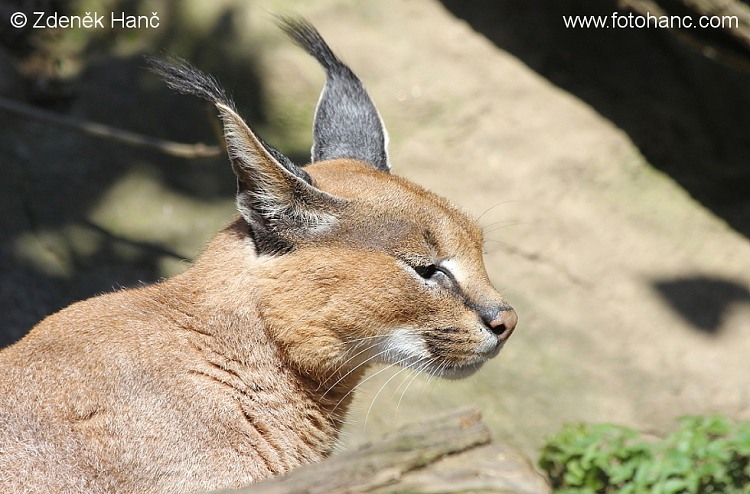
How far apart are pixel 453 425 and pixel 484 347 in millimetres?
548

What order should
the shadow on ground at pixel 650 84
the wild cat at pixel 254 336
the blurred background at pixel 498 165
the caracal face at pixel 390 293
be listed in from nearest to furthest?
the wild cat at pixel 254 336, the caracal face at pixel 390 293, the blurred background at pixel 498 165, the shadow on ground at pixel 650 84

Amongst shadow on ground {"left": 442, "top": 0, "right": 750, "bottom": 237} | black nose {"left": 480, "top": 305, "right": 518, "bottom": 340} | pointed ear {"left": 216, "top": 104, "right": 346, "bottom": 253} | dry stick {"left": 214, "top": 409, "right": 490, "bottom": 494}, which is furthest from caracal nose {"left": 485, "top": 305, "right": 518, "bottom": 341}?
shadow on ground {"left": 442, "top": 0, "right": 750, "bottom": 237}

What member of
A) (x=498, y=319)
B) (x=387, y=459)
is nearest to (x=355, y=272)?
(x=498, y=319)

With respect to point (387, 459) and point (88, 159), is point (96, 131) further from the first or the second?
point (387, 459)

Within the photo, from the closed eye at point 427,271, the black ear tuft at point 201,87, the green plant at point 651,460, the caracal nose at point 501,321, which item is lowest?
the green plant at point 651,460

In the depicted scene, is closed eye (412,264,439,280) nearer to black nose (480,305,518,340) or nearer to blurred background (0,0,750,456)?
black nose (480,305,518,340)

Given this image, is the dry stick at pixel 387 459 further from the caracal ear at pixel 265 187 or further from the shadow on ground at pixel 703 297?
the shadow on ground at pixel 703 297

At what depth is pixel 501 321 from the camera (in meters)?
4.52

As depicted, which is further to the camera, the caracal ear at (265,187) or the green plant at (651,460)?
the green plant at (651,460)

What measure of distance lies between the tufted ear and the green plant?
2.81 meters

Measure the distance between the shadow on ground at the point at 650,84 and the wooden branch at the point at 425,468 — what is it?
5.62m

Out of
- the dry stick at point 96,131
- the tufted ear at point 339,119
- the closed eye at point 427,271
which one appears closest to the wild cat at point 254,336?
the closed eye at point 427,271

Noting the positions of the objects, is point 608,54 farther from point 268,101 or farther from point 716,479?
point 716,479

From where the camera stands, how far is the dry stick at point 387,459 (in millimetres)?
3613
